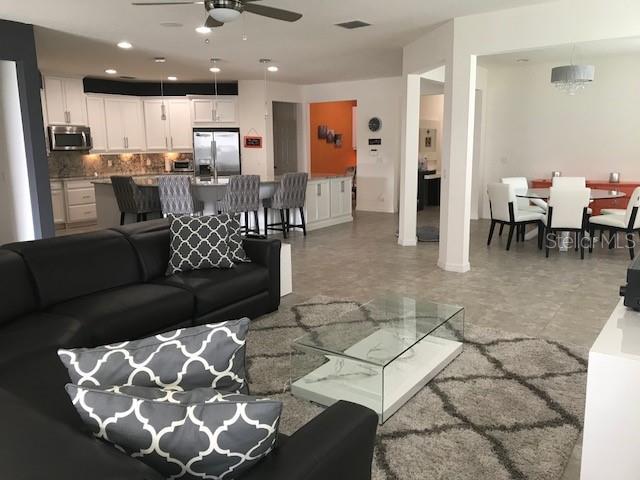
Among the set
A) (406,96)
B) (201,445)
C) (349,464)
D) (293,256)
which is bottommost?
(293,256)

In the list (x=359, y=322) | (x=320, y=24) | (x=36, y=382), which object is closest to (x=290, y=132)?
(x=320, y=24)

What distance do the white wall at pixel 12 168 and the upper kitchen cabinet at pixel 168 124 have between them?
14.3 ft

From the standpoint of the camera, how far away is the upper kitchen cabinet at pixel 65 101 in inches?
337

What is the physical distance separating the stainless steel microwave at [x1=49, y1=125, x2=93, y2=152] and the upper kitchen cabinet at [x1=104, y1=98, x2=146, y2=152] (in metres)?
0.58

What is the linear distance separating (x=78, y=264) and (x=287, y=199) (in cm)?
446

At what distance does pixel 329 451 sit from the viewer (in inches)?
52.2

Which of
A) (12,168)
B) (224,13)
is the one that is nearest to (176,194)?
(12,168)

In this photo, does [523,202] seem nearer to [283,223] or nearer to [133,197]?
[283,223]

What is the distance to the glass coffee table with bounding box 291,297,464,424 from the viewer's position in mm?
2693

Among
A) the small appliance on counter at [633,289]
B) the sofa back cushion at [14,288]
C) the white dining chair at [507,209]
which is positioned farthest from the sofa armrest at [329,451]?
the white dining chair at [507,209]

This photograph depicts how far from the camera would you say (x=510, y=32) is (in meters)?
5.01

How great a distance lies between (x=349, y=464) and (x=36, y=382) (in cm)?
144

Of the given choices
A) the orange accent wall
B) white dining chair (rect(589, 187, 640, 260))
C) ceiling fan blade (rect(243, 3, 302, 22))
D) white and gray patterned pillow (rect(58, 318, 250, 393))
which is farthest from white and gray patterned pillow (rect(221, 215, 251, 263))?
the orange accent wall

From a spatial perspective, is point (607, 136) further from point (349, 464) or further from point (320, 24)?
point (349, 464)
